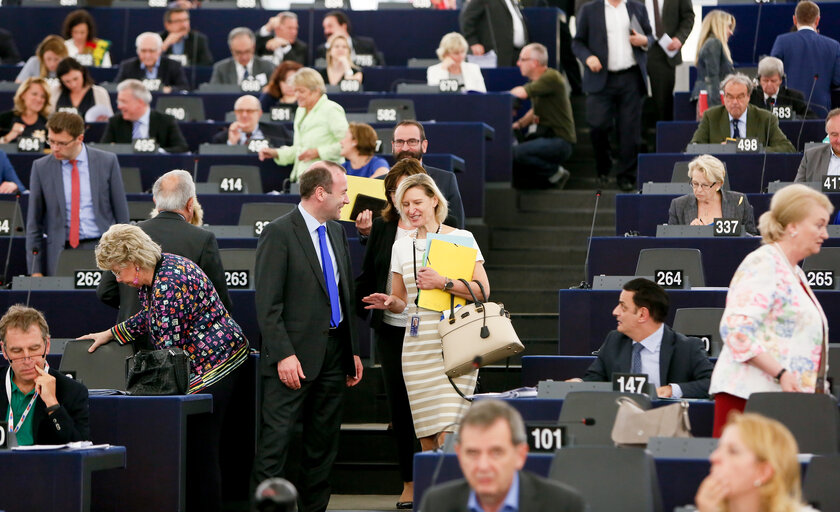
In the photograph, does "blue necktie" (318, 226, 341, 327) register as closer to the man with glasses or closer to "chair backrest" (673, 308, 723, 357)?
the man with glasses

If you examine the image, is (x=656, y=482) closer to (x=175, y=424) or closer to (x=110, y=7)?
(x=175, y=424)

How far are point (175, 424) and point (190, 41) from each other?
26.2ft

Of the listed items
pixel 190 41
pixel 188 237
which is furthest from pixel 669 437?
pixel 190 41

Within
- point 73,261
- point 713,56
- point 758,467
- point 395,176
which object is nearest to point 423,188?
point 395,176

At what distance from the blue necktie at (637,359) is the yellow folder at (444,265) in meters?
0.78

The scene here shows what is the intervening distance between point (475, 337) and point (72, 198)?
2.89 meters

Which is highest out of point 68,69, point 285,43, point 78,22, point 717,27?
Result: point 78,22

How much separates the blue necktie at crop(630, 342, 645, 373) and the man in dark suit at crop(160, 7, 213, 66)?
791 centimetres

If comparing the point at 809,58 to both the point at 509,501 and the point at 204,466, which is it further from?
the point at 509,501

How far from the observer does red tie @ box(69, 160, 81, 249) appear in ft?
25.0

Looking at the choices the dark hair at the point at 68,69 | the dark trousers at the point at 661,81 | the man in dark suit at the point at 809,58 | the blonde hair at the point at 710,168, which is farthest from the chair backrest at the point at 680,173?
the dark hair at the point at 68,69

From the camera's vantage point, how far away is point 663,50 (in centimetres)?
1116

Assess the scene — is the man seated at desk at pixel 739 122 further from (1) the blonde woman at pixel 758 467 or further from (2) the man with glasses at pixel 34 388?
(1) the blonde woman at pixel 758 467

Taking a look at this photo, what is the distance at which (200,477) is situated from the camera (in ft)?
19.9
